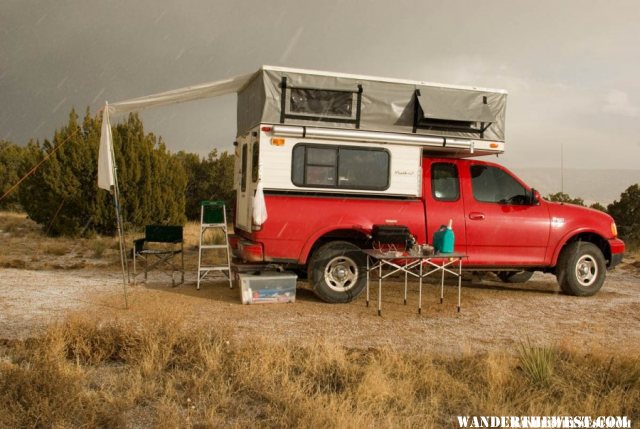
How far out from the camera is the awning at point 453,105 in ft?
25.7

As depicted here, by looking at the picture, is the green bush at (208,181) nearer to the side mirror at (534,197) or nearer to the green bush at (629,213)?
the green bush at (629,213)

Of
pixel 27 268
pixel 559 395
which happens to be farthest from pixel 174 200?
pixel 559 395

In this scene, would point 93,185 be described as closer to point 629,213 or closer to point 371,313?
point 371,313

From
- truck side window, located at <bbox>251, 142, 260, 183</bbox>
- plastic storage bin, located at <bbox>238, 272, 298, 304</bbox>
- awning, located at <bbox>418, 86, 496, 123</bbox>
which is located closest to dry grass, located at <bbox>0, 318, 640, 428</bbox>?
plastic storage bin, located at <bbox>238, 272, 298, 304</bbox>

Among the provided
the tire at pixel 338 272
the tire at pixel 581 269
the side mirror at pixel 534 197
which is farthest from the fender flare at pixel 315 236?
the tire at pixel 581 269

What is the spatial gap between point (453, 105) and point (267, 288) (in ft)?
11.4

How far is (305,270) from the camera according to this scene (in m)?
8.44

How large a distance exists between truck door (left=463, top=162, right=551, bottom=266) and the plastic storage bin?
2517 millimetres

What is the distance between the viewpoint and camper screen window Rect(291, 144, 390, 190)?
764cm

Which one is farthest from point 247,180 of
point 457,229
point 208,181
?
point 208,181

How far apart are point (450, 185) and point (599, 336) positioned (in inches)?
112

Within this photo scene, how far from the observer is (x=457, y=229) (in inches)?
319

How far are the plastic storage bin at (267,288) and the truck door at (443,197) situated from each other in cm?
199

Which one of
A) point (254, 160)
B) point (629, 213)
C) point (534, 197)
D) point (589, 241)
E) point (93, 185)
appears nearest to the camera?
point (254, 160)
